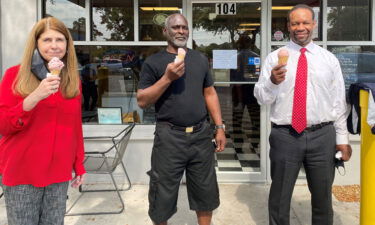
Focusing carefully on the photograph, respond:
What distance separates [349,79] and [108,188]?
3216 millimetres

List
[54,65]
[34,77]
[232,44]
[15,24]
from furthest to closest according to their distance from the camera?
[232,44] < [15,24] < [34,77] < [54,65]

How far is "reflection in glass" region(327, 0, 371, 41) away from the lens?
482cm

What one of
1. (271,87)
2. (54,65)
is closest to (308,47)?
(271,87)

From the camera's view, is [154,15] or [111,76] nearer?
[154,15]

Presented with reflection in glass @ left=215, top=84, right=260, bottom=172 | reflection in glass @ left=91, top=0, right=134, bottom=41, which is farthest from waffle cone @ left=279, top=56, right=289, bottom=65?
reflection in glass @ left=91, top=0, right=134, bottom=41

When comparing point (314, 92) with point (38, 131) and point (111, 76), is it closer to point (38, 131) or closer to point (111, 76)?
point (38, 131)

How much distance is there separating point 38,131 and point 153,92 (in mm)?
869

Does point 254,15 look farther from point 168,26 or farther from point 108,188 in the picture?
point 108,188

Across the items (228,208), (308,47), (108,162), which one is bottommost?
(228,208)

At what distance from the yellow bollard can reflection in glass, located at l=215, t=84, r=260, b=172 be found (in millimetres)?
2395

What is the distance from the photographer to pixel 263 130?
4918 millimetres

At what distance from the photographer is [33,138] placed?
2.13m

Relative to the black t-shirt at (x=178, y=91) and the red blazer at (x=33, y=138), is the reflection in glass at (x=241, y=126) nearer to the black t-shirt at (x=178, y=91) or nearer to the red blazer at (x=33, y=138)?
the black t-shirt at (x=178, y=91)

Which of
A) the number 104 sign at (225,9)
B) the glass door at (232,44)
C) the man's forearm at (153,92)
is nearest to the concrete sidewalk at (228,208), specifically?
the glass door at (232,44)
